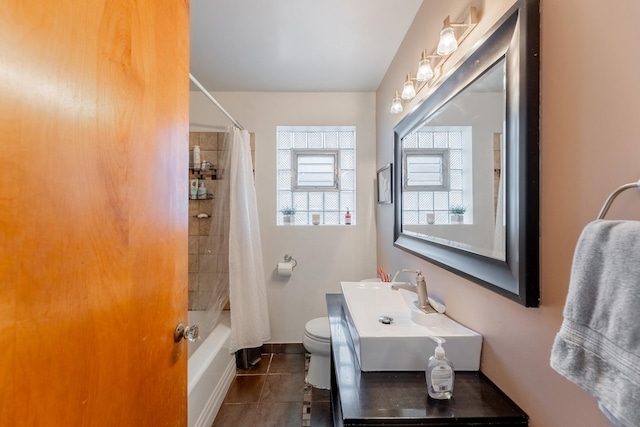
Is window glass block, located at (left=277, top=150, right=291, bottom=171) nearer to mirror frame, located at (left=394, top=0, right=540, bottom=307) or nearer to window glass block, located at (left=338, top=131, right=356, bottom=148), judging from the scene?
window glass block, located at (left=338, top=131, right=356, bottom=148)

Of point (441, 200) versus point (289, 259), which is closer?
point (441, 200)

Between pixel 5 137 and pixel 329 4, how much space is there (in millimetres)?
1678

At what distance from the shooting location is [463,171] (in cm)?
122

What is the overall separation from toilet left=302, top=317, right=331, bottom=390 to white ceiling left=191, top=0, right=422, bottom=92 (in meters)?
2.01

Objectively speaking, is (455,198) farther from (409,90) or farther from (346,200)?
(346,200)

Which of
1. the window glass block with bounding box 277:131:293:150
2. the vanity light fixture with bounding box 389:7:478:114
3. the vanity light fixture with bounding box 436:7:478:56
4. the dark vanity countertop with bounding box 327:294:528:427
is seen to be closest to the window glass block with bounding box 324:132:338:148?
the window glass block with bounding box 277:131:293:150

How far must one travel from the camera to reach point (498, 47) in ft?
2.97

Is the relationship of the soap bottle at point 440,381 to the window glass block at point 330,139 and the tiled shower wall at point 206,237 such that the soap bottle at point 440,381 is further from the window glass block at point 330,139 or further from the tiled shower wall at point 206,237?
the window glass block at point 330,139

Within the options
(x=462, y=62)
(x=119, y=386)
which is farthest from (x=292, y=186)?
(x=119, y=386)

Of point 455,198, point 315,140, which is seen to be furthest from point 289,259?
point 455,198

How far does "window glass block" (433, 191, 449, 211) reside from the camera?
4.47ft

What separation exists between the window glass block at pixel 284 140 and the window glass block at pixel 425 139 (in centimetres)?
153

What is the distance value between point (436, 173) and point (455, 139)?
24cm

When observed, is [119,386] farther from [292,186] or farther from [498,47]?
[292,186]
